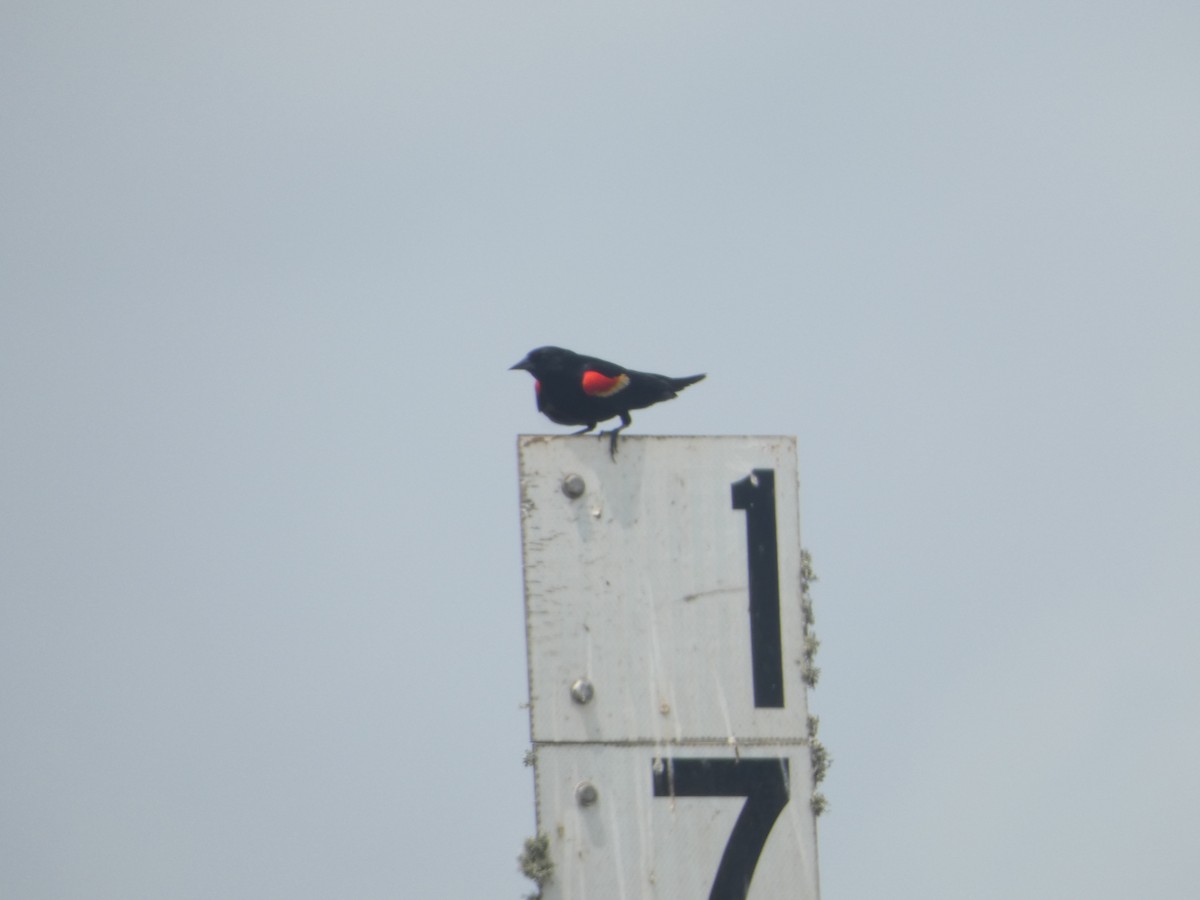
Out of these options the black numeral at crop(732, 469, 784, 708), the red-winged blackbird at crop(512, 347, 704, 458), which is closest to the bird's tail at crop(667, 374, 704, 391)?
the red-winged blackbird at crop(512, 347, 704, 458)

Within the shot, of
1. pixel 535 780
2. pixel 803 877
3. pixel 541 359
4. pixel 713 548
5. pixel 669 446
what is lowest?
pixel 803 877

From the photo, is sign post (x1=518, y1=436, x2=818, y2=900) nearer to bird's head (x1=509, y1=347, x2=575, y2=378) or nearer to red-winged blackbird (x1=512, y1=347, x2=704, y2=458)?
red-winged blackbird (x1=512, y1=347, x2=704, y2=458)

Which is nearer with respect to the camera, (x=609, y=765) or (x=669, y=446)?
(x=609, y=765)

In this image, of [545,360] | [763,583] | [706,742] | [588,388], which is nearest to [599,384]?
[588,388]

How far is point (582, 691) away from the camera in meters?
2.55

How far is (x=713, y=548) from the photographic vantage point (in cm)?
265

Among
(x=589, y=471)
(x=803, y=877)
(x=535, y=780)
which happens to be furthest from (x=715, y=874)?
(x=589, y=471)

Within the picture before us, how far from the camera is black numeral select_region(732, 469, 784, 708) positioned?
2.60 metres

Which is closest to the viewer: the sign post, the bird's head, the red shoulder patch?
the sign post

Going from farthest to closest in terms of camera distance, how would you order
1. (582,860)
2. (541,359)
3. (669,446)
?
(541,359) < (669,446) < (582,860)

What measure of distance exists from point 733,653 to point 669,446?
0.37 m

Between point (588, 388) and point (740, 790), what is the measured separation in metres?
4.09

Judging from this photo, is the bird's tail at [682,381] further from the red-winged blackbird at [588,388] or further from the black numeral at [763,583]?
the black numeral at [763,583]

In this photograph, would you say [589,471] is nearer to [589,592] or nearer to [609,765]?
[589,592]
